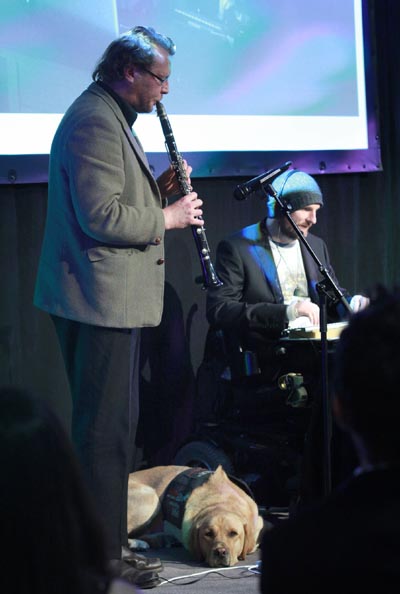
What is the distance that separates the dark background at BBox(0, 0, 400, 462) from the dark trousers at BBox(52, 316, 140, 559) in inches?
44.5

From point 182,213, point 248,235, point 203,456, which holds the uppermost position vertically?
point 248,235

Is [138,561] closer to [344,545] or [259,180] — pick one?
[259,180]

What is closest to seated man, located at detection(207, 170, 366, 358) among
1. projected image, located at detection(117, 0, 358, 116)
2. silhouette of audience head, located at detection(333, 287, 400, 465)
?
projected image, located at detection(117, 0, 358, 116)

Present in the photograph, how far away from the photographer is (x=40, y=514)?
0.90m

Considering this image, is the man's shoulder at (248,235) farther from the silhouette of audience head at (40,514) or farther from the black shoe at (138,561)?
the silhouette of audience head at (40,514)

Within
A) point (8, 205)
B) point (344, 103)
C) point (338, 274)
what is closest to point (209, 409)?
point (338, 274)

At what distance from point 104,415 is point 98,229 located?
0.55 meters

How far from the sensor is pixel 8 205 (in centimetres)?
369

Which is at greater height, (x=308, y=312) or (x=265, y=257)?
(x=265, y=257)

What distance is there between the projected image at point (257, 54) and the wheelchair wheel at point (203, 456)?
1488mm

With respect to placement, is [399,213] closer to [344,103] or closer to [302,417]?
[344,103]

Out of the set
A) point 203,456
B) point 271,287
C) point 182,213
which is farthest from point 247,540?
→ point 182,213

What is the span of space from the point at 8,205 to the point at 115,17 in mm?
922

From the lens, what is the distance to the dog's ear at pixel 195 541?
314 centimetres
